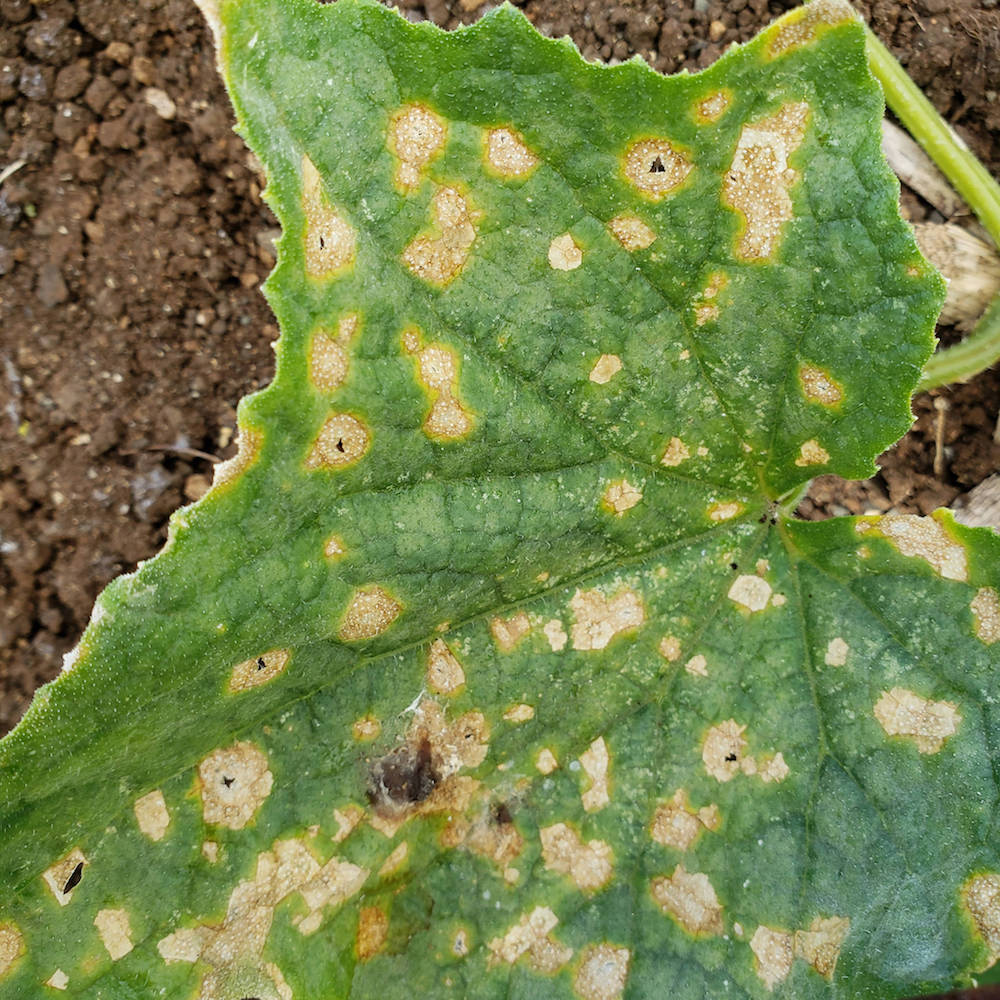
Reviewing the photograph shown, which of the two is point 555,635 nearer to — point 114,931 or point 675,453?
point 675,453

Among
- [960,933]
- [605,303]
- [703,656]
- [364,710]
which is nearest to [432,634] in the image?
[364,710]

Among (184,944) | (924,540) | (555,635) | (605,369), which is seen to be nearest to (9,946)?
(184,944)

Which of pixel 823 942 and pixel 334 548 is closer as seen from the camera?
pixel 334 548

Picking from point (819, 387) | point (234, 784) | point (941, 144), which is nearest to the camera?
point (234, 784)

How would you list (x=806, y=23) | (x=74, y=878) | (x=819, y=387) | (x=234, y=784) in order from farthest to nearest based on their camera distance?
(x=819, y=387) → (x=234, y=784) → (x=74, y=878) → (x=806, y=23)

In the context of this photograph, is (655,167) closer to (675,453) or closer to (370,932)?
(675,453)

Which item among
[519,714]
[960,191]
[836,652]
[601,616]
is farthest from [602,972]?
[960,191]

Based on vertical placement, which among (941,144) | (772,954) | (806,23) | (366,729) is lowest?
(772,954)

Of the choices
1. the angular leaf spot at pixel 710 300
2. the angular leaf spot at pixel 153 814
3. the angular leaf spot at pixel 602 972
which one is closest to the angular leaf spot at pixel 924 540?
the angular leaf spot at pixel 710 300

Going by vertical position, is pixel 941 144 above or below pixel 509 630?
above
